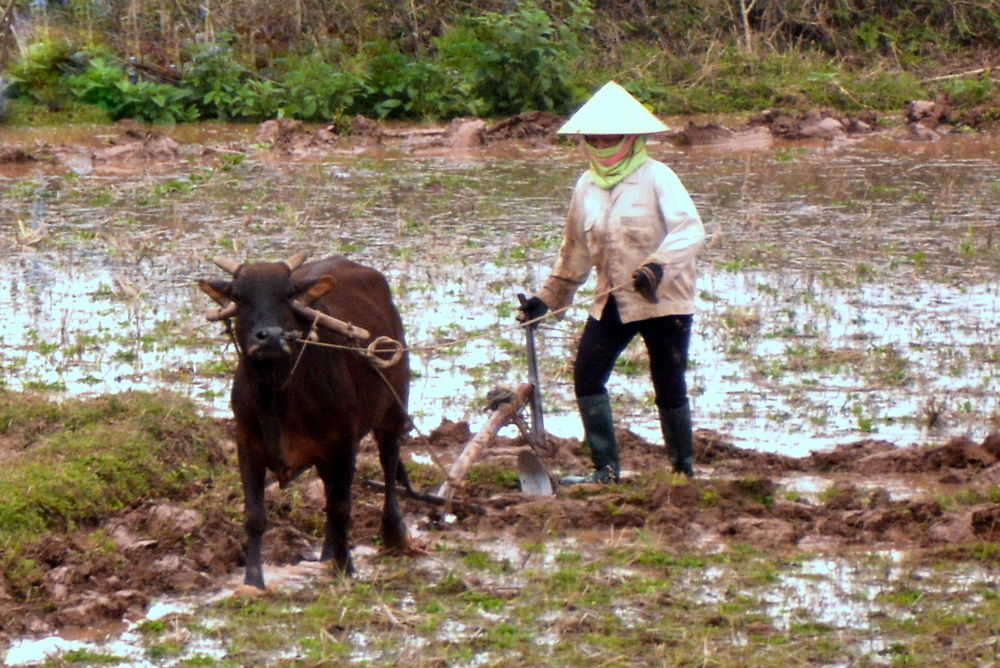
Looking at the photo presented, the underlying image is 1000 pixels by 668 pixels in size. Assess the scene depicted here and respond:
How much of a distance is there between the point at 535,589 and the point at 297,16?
1596 cm

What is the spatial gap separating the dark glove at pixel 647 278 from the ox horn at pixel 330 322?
1217mm

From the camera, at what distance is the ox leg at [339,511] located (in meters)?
5.55

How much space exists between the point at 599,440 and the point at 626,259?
78 cm

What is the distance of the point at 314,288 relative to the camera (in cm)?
530


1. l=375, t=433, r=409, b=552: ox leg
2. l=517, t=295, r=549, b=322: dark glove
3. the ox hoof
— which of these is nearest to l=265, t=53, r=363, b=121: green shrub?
l=517, t=295, r=549, b=322: dark glove

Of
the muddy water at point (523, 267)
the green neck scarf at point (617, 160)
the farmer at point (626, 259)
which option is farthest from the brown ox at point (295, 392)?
the green neck scarf at point (617, 160)

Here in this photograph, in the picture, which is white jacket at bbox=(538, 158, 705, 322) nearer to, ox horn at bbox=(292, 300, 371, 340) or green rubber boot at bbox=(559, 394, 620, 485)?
green rubber boot at bbox=(559, 394, 620, 485)

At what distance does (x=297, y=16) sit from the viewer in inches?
795

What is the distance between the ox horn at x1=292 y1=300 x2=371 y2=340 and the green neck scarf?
5.07 feet

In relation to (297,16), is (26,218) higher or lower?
lower

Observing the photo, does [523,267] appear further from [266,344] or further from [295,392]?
[266,344]

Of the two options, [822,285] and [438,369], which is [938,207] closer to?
[822,285]

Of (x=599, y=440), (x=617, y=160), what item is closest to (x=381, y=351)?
(x=599, y=440)

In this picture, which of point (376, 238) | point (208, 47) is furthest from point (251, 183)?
point (208, 47)
